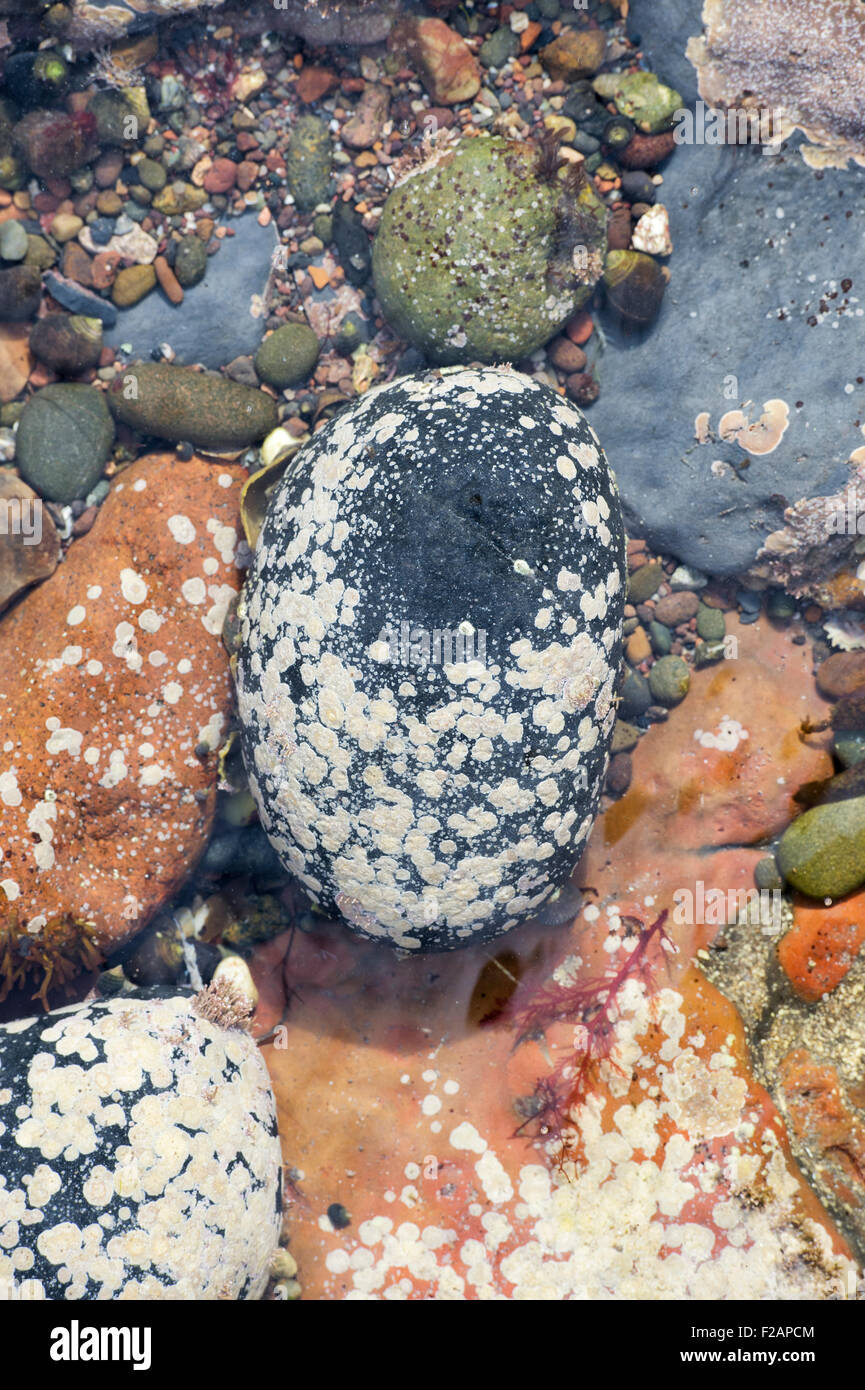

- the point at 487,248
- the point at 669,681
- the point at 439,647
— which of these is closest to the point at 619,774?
the point at 669,681

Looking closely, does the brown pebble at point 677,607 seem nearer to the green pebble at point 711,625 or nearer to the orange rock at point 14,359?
the green pebble at point 711,625

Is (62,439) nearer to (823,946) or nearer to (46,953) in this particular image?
(46,953)

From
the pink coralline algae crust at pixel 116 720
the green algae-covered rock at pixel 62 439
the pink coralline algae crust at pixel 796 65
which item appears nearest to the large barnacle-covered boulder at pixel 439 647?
the pink coralline algae crust at pixel 116 720

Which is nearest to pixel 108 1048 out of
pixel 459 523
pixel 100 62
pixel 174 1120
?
pixel 174 1120

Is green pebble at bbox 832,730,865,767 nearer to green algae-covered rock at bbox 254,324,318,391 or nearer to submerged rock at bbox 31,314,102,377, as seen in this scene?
green algae-covered rock at bbox 254,324,318,391

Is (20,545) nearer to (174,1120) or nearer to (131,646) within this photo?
(131,646)

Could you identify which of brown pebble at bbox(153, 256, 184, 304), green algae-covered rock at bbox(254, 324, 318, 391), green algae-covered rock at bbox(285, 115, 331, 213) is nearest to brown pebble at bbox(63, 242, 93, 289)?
brown pebble at bbox(153, 256, 184, 304)
